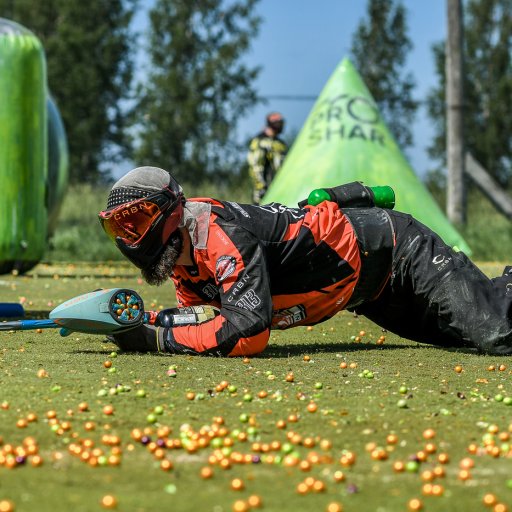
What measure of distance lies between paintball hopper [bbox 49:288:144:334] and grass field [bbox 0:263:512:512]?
0.53 feet

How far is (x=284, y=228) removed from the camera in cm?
510

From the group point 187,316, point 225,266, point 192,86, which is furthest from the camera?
point 192,86

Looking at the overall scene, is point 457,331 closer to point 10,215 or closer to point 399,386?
point 399,386

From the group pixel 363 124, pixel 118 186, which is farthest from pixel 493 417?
pixel 363 124

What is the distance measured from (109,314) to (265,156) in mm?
8927

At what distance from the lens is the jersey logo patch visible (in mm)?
4781

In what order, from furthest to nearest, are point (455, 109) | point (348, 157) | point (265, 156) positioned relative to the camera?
point (455, 109)
point (265, 156)
point (348, 157)

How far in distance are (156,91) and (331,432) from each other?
29.6 meters

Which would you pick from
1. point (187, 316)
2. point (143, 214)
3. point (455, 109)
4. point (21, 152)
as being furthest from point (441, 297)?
point (455, 109)

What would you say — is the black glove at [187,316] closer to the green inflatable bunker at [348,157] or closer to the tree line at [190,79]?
the green inflatable bunker at [348,157]

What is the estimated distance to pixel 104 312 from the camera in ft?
15.9

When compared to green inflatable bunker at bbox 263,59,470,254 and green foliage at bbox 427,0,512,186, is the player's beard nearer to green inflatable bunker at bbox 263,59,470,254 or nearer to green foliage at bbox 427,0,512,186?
green inflatable bunker at bbox 263,59,470,254

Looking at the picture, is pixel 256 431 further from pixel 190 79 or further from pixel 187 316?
pixel 190 79

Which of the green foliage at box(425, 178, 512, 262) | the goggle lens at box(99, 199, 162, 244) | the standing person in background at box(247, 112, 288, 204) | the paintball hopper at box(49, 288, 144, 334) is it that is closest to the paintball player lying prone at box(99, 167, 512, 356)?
the goggle lens at box(99, 199, 162, 244)
